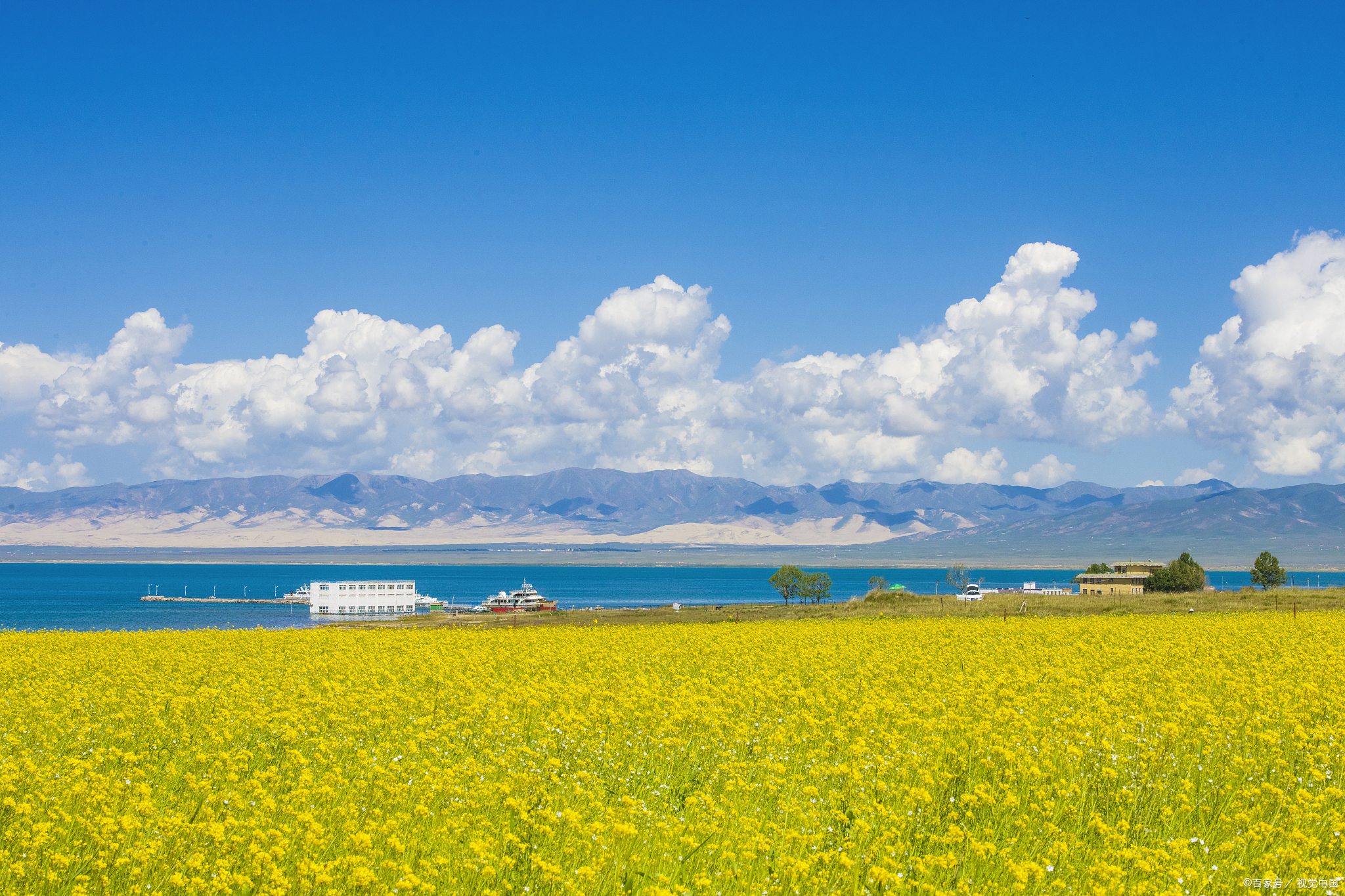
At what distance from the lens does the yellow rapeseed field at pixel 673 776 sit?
323 inches

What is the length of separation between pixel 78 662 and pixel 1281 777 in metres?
23.1

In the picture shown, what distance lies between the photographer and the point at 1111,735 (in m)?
12.9

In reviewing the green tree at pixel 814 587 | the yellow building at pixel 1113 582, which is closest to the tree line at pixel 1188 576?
the yellow building at pixel 1113 582

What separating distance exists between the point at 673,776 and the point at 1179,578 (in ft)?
406

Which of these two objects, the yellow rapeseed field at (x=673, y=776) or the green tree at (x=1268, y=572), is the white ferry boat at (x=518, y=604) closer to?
the green tree at (x=1268, y=572)

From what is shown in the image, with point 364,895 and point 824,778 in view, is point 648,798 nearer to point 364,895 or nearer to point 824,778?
point 824,778

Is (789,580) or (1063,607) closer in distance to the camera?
(1063,607)

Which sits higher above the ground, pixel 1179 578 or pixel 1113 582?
pixel 1179 578

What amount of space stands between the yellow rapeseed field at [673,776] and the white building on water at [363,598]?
537ft

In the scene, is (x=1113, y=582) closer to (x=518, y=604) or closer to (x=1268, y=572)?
(x=1268, y=572)

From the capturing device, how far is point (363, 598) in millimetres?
182875

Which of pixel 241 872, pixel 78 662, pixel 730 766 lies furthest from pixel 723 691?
pixel 78 662
